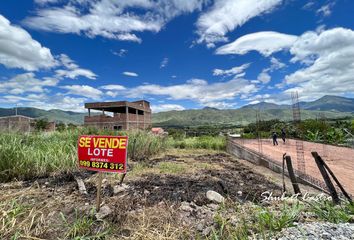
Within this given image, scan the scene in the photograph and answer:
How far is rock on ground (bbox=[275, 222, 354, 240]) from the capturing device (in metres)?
2.34

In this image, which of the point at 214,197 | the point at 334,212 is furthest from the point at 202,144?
the point at 334,212

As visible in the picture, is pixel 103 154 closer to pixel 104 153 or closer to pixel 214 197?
pixel 104 153

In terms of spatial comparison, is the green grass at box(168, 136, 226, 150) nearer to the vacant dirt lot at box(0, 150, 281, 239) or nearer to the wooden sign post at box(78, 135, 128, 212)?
the vacant dirt lot at box(0, 150, 281, 239)

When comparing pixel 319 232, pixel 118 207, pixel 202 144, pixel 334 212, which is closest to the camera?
pixel 319 232

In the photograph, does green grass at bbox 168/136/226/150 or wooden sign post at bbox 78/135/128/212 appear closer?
wooden sign post at bbox 78/135/128/212

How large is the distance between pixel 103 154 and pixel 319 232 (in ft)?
9.94

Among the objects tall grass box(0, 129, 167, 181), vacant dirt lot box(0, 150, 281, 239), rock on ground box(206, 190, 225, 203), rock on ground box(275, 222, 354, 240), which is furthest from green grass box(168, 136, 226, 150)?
rock on ground box(275, 222, 354, 240)

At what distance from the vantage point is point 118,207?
136 inches

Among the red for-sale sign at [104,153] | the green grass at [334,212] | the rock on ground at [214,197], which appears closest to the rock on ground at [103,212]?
the red for-sale sign at [104,153]

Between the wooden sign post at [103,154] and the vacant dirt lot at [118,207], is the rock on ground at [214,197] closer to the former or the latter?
the vacant dirt lot at [118,207]

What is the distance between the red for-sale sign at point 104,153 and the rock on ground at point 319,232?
229cm

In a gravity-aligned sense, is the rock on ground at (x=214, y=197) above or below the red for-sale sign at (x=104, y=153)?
below

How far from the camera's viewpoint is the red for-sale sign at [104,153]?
10.6ft

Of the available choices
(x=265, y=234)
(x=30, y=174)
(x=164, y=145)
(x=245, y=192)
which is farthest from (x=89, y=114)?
(x=265, y=234)
